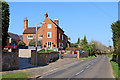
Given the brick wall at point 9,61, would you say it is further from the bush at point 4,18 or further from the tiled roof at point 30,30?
the tiled roof at point 30,30

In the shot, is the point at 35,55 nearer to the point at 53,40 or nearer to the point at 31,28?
the point at 53,40

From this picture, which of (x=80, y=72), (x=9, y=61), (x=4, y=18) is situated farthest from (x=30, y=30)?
(x=80, y=72)

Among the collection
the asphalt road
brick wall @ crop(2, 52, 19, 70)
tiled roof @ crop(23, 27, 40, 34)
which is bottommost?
the asphalt road

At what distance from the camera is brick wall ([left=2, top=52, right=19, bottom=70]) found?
55.7 feet

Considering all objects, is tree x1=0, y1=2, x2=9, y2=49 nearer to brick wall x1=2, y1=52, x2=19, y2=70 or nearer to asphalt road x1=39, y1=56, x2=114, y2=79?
brick wall x1=2, y1=52, x2=19, y2=70

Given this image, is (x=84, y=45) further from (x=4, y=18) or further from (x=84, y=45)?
(x=4, y=18)

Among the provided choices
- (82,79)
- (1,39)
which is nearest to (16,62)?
(1,39)

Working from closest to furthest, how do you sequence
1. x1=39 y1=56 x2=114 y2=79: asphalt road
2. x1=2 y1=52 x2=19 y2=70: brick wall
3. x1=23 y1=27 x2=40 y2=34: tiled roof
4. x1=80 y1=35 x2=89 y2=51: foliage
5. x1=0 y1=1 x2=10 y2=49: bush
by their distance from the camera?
x1=39 y1=56 x2=114 y2=79: asphalt road, x1=2 y1=52 x2=19 y2=70: brick wall, x1=0 y1=1 x2=10 y2=49: bush, x1=23 y1=27 x2=40 y2=34: tiled roof, x1=80 y1=35 x2=89 y2=51: foliage

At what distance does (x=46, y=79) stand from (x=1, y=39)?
713cm

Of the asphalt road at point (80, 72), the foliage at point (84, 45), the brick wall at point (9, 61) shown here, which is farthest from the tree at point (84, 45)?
the brick wall at point (9, 61)

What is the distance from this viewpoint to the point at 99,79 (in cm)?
1361

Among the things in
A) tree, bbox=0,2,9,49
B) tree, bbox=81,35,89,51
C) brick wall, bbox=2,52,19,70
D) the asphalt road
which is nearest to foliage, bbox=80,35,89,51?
tree, bbox=81,35,89,51

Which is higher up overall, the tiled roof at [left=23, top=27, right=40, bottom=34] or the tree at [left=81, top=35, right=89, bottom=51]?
the tiled roof at [left=23, top=27, right=40, bottom=34]

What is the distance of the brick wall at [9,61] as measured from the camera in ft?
55.7
